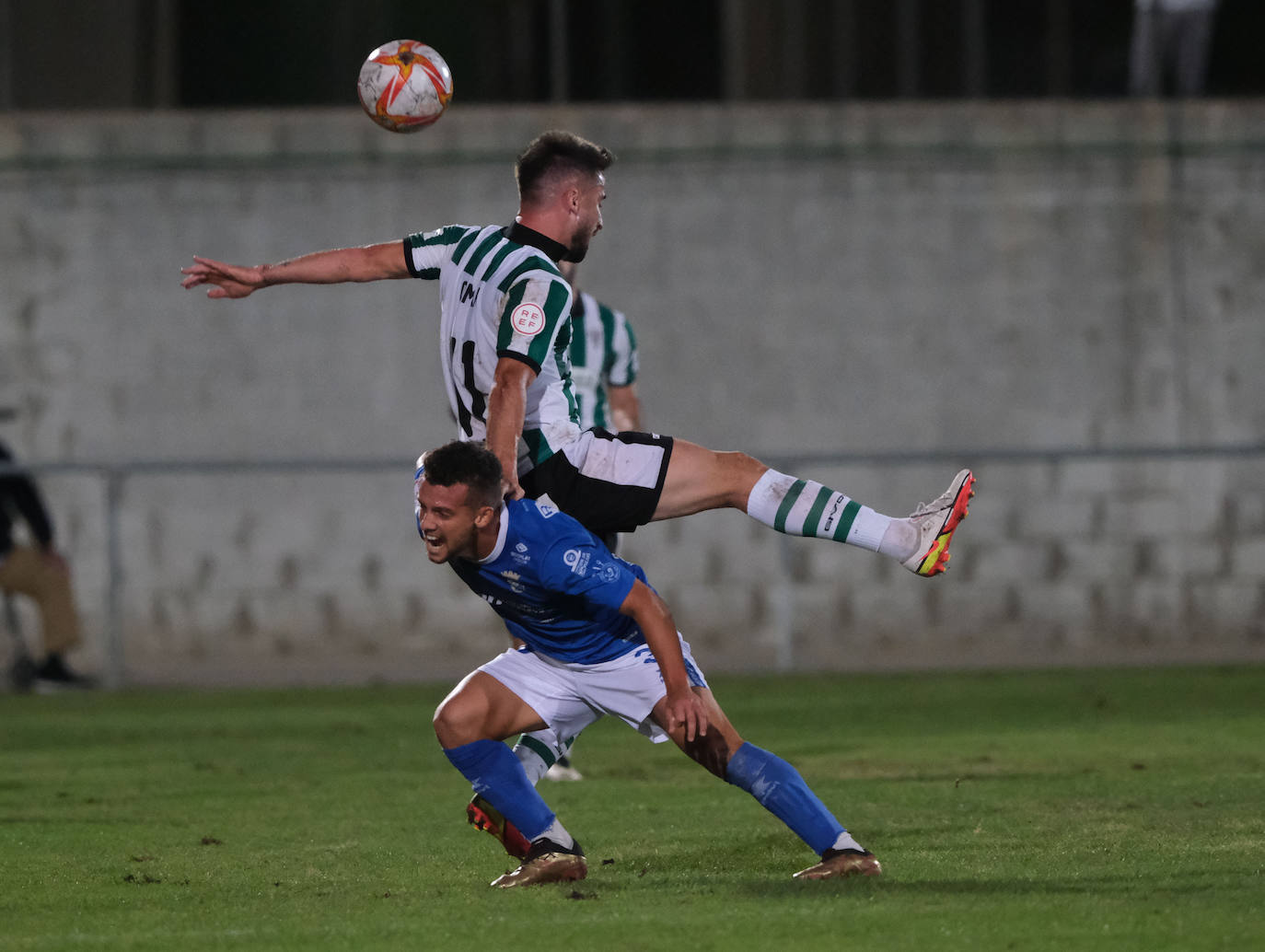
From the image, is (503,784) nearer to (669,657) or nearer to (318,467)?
(669,657)

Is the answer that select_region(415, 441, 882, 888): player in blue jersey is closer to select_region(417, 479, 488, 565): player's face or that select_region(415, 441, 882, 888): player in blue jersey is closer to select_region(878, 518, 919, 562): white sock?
select_region(417, 479, 488, 565): player's face

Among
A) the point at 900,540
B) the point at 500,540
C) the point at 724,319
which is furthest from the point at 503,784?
the point at 724,319

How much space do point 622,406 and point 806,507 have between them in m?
2.93

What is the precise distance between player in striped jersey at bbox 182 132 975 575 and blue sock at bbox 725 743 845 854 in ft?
2.75

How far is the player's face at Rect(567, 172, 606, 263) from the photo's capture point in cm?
582

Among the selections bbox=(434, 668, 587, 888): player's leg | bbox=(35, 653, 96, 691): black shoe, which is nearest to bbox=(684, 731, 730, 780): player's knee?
bbox=(434, 668, 587, 888): player's leg

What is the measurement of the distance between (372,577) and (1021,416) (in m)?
4.91

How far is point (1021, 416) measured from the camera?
13.8 meters

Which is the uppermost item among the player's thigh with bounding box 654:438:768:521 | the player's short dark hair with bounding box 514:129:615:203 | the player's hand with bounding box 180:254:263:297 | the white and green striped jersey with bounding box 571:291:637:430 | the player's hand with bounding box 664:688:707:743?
the player's short dark hair with bounding box 514:129:615:203

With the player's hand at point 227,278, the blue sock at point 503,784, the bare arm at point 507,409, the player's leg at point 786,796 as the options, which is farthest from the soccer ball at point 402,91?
the player's leg at point 786,796

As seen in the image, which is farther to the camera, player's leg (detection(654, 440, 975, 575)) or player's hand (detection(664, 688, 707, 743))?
player's leg (detection(654, 440, 975, 575))

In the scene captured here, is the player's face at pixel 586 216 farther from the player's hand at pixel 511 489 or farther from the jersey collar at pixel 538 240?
the player's hand at pixel 511 489

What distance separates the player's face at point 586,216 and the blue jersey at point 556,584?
3.61 ft

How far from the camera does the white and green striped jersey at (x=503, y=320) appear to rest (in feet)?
18.3
